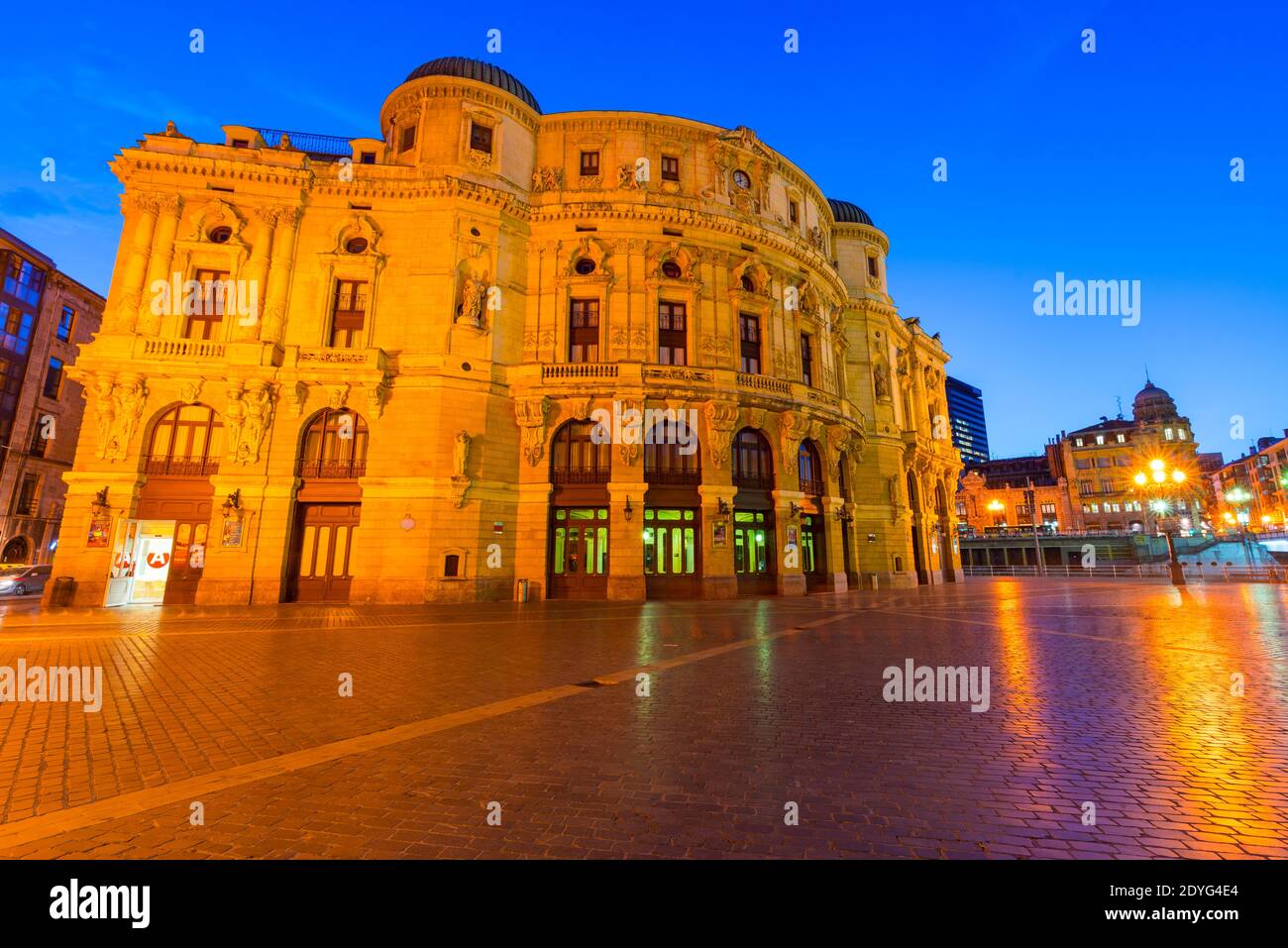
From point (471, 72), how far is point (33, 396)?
4500 cm

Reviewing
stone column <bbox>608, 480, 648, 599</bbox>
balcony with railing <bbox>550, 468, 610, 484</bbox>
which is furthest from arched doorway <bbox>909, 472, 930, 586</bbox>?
balcony with railing <bbox>550, 468, 610, 484</bbox>

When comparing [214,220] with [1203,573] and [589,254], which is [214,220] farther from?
[1203,573]

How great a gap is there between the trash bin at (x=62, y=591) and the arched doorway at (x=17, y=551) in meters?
31.3

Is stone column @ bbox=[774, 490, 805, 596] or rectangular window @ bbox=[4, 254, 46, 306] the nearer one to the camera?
stone column @ bbox=[774, 490, 805, 596]

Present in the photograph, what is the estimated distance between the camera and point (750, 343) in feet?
94.0

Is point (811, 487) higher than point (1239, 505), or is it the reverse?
point (1239, 505)

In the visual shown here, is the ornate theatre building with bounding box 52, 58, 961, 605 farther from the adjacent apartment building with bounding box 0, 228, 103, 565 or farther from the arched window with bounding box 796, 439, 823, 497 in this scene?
the adjacent apartment building with bounding box 0, 228, 103, 565

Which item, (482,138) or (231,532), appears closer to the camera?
(231,532)

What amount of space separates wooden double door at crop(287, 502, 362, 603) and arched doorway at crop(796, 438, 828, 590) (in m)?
22.6

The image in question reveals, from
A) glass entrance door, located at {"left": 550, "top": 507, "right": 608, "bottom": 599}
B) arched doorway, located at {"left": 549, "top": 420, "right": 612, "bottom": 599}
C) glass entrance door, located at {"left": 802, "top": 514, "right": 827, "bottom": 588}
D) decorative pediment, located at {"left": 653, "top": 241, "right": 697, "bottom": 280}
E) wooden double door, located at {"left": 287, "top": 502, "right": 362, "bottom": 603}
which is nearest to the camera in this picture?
wooden double door, located at {"left": 287, "top": 502, "right": 362, "bottom": 603}

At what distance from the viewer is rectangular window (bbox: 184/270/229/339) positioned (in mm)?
23594

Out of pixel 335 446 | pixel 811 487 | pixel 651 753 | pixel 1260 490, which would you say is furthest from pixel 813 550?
pixel 1260 490

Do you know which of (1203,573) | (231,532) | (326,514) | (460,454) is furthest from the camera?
(1203,573)
